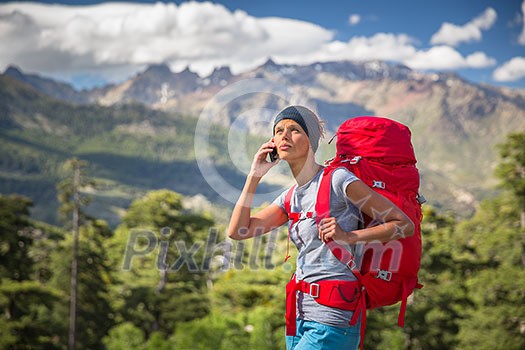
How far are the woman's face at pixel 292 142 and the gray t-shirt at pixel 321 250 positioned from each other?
18 cm

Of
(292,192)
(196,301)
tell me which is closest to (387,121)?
(292,192)

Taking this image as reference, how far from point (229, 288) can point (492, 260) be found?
13857 mm

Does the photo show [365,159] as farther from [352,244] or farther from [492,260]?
[492,260]

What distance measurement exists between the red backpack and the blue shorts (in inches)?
2.5

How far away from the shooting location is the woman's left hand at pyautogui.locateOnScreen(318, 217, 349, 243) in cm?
262

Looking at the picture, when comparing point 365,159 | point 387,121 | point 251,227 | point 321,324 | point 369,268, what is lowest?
point 321,324

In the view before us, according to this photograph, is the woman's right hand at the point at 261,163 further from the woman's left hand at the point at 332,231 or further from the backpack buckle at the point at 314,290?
the backpack buckle at the point at 314,290

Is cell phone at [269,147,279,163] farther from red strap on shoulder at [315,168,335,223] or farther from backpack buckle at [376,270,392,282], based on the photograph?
backpack buckle at [376,270,392,282]

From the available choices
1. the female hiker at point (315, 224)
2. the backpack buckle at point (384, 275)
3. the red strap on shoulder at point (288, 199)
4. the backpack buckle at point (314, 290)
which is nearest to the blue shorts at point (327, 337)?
the female hiker at point (315, 224)

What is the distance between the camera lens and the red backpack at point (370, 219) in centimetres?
272

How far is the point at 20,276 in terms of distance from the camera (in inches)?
909

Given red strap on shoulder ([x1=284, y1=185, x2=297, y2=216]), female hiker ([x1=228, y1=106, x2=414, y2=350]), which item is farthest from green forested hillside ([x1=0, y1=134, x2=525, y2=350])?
female hiker ([x1=228, y1=106, x2=414, y2=350])

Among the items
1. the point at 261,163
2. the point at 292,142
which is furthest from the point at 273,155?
the point at 292,142

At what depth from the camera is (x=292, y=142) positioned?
9.55 ft
